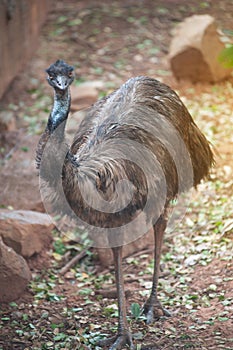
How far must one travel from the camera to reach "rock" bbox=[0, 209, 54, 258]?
6.00 m

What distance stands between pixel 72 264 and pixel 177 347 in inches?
69.0

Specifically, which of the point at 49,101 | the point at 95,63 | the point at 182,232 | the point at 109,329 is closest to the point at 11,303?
the point at 109,329

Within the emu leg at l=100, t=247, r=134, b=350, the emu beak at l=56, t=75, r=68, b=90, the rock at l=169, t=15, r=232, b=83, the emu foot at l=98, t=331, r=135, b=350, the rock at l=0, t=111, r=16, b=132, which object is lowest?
the emu foot at l=98, t=331, r=135, b=350

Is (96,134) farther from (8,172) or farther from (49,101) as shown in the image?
(49,101)

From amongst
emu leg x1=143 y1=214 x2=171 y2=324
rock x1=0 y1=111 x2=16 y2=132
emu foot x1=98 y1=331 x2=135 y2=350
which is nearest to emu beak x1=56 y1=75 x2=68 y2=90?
emu leg x1=143 y1=214 x2=171 y2=324

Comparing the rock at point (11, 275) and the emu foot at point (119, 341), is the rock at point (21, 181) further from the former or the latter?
the emu foot at point (119, 341)

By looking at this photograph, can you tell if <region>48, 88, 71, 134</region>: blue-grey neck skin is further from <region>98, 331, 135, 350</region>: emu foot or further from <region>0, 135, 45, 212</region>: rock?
<region>0, 135, 45, 212</region>: rock

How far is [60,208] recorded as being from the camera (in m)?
4.62

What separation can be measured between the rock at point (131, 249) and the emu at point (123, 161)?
48 centimetres

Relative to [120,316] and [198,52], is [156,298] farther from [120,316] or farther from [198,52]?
[198,52]

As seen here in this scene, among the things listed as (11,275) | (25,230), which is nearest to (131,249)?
(25,230)

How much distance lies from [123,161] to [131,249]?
173cm

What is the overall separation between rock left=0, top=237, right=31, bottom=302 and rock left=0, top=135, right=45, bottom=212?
1.38 m

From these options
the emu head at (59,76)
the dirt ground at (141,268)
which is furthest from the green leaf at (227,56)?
the emu head at (59,76)
